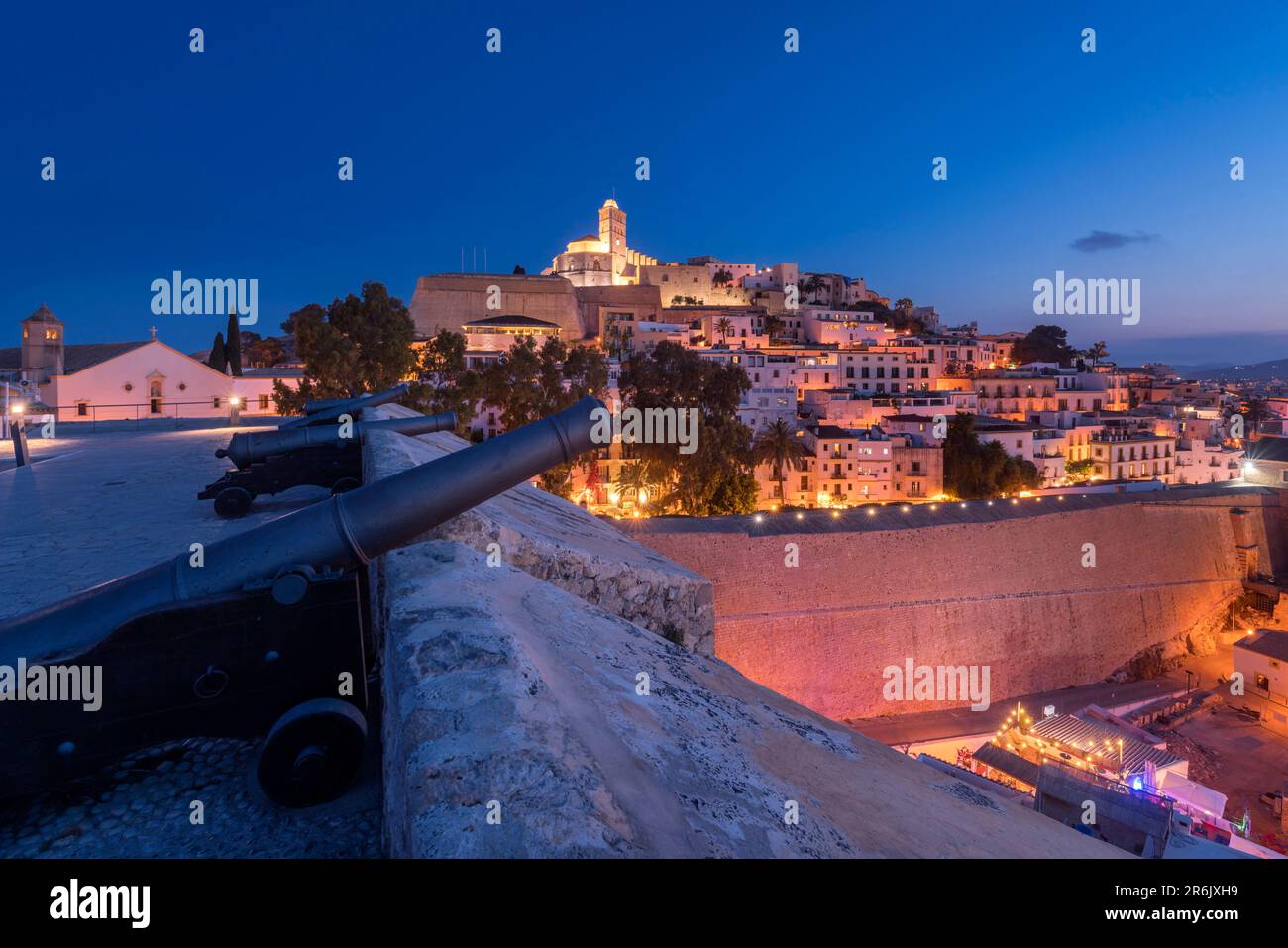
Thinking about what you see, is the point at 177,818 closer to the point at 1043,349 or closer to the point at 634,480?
the point at 634,480

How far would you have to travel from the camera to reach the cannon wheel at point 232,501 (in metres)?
5.32

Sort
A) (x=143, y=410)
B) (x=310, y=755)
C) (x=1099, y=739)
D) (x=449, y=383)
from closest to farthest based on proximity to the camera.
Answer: (x=310, y=755) → (x=1099, y=739) → (x=143, y=410) → (x=449, y=383)

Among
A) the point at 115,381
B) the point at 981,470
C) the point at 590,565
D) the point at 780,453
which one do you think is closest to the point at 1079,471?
the point at 981,470

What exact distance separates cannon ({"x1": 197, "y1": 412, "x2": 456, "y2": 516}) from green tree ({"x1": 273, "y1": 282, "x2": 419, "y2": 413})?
45.7ft

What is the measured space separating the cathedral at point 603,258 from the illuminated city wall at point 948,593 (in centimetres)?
5871

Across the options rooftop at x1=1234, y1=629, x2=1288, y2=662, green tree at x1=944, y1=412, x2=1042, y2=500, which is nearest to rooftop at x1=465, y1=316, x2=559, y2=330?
green tree at x1=944, y1=412, x2=1042, y2=500

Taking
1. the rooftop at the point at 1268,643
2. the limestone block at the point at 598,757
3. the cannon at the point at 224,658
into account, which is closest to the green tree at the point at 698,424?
the rooftop at the point at 1268,643

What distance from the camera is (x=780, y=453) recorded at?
3225 cm

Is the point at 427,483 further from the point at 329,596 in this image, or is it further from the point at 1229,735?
the point at 1229,735

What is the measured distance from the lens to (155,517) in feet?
17.8

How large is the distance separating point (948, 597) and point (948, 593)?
10cm

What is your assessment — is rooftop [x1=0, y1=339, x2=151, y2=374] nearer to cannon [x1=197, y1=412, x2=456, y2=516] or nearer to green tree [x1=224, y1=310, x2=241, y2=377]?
green tree [x1=224, y1=310, x2=241, y2=377]

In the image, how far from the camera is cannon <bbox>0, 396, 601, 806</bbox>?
1909 mm

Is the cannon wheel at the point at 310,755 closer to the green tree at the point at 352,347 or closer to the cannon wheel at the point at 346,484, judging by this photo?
the cannon wheel at the point at 346,484
